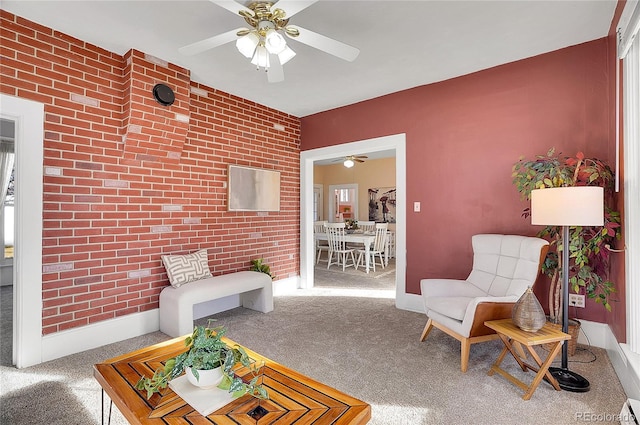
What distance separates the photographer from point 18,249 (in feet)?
7.54

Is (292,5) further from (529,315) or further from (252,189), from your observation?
(252,189)

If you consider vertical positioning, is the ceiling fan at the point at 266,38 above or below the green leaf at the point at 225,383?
above

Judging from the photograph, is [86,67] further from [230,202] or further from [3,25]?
[230,202]

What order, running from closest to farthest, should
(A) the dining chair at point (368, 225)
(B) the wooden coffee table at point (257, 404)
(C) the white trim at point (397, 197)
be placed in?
(B) the wooden coffee table at point (257, 404) < (C) the white trim at point (397, 197) < (A) the dining chair at point (368, 225)

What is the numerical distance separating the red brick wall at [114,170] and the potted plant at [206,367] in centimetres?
178

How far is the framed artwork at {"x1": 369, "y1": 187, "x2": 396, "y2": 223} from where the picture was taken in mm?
8062

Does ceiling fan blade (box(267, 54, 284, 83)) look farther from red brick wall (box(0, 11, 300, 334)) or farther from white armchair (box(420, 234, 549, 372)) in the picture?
white armchair (box(420, 234, 549, 372))

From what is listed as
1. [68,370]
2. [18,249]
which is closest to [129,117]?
[18,249]

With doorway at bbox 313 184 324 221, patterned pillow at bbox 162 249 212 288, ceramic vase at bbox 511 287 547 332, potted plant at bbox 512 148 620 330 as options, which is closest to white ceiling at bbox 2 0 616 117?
potted plant at bbox 512 148 620 330

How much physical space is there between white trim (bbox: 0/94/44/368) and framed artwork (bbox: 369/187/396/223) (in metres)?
6.89

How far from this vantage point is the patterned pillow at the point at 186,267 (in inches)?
122

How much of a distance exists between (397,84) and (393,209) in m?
4.78

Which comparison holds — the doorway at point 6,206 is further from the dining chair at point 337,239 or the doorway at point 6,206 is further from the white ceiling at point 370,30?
the dining chair at point 337,239

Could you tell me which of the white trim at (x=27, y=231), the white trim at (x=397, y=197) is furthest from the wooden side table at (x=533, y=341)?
the white trim at (x=27, y=231)
